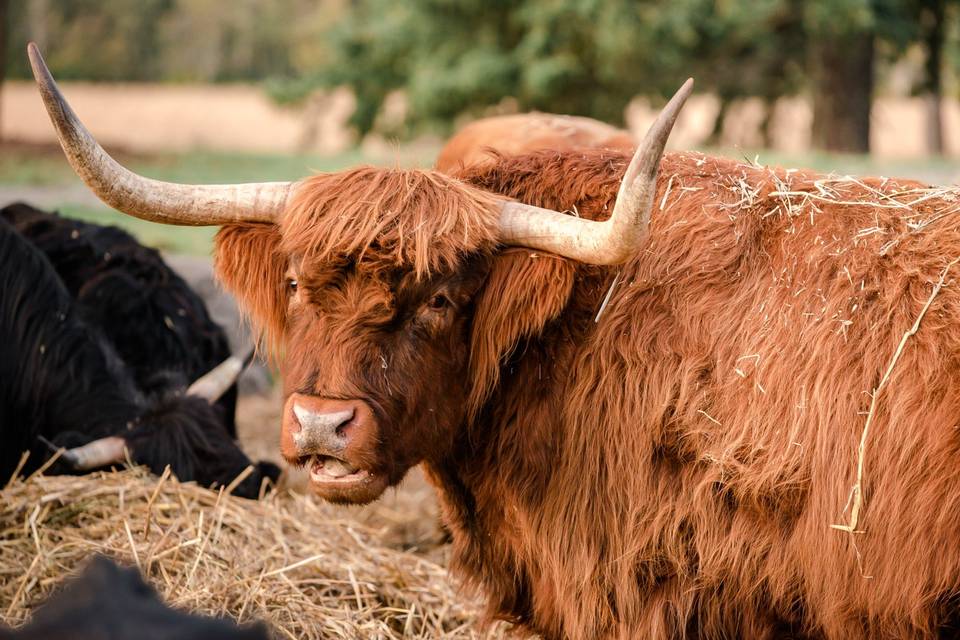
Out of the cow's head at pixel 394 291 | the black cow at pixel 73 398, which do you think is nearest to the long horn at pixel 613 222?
the cow's head at pixel 394 291

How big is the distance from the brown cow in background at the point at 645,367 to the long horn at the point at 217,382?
6.71 feet

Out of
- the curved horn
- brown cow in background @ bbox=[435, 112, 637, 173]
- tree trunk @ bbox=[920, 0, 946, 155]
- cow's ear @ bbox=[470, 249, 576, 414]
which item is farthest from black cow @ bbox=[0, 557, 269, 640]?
tree trunk @ bbox=[920, 0, 946, 155]

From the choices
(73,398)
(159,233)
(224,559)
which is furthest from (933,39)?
(224,559)

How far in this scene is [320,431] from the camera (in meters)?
3.00

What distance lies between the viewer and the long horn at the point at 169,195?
3.29m

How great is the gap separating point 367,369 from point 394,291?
0.24 m

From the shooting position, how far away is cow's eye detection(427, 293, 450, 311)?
3172mm

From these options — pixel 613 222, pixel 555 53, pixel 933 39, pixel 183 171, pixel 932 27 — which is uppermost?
pixel 932 27

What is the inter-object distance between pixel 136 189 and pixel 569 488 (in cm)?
169

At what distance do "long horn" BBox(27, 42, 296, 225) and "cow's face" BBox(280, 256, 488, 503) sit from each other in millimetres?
358

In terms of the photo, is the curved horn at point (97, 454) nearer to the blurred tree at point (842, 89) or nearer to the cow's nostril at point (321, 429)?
the cow's nostril at point (321, 429)

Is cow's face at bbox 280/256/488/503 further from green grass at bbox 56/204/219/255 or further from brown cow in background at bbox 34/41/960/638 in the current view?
green grass at bbox 56/204/219/255

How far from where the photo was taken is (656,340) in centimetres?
328

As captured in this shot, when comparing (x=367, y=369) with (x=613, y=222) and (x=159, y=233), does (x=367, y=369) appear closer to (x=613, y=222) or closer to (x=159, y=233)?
(x=613, y=222)
